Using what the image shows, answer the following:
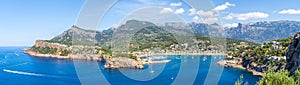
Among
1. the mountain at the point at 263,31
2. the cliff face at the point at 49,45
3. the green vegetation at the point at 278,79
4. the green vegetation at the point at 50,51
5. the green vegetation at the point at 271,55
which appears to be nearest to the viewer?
the green vegetation at the point at 278,79

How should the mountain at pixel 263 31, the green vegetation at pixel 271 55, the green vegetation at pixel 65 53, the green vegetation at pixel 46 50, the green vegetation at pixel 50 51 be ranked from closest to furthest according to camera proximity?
the green vegetation at pixel 271 55
the green vegetation at pixel 65 53
the green vegetation at pixel 50 51
the green vegetation at pixel 46 50
the mountain at pixel 263 31

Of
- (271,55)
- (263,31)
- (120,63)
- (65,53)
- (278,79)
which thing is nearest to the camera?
(278,79)

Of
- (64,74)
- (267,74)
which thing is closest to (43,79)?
(64,74)

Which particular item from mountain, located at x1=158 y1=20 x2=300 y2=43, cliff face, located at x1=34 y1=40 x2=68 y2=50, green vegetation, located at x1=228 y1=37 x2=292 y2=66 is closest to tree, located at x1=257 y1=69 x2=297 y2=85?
green vegetation, located at x1=228 y1=37 x2=292 y2=66

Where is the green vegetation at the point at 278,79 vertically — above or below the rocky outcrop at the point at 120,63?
above

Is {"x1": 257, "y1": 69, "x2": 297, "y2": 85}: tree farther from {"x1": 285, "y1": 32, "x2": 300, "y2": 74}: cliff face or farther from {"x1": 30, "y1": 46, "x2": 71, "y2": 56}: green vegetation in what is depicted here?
{"x1": 30, "y1": 46, "x2": 71, "y2": 56}: green vegetation

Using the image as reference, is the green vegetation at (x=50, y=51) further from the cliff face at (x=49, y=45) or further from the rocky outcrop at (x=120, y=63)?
the rocky outcrop at (x=120, y=63)

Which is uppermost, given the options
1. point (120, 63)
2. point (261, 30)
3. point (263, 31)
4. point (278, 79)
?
point (261, 30)

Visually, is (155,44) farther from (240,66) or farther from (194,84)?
(194,84)

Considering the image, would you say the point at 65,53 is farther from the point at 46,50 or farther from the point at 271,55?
the point at 271,55

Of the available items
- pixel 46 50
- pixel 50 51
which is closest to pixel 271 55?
pixel 50 51

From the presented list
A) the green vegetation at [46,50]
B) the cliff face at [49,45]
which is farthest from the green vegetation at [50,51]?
the cliff face at [49,45]
